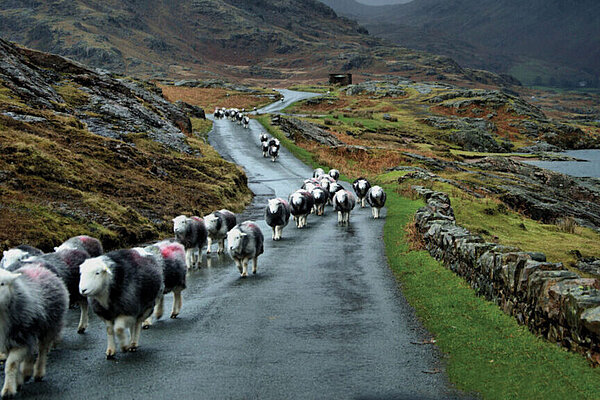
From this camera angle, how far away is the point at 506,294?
1291 centimetres

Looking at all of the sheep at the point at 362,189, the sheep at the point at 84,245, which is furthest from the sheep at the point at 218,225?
the sheep at the point at 362,189

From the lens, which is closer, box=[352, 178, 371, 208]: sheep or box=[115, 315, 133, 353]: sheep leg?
box=[115, 315, 133, 353]: sheep leg

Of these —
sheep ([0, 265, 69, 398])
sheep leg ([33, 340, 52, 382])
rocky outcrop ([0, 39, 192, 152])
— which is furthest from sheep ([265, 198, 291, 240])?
rocky outcrop ([0, 39, 192, 152])

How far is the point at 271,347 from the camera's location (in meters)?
11.4

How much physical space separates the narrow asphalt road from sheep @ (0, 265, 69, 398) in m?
0.35

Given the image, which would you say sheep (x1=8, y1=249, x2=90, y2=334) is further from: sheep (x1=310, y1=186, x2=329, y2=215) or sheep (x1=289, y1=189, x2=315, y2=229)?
sheep (x1=310, y1=186, x2=329, y2=215)

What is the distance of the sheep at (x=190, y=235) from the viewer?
18656 millimetres

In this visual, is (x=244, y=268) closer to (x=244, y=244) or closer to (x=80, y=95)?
(x=244, y=244)

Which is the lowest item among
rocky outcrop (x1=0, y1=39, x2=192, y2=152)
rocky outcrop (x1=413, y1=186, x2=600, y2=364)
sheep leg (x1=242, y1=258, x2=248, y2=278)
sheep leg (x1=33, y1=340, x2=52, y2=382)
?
sheep leg (x1=242, y1=258, x2=248, y2=278)

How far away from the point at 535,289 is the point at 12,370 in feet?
32.6

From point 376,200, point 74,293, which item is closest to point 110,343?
point 74,293

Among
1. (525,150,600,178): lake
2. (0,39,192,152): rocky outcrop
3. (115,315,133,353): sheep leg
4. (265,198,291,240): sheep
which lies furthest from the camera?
(525,150,600,178): lake

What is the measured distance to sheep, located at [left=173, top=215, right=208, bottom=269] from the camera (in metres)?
18.7

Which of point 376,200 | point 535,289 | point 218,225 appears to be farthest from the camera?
point 376,200
